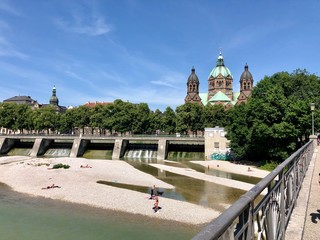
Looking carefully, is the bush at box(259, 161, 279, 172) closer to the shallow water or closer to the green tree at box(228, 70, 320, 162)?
the green tree at box(228, 70, 320, 162)

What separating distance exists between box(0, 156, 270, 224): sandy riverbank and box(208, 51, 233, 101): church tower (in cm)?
9349

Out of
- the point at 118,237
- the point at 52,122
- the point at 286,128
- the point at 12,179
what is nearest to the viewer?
A: the point at 118,237

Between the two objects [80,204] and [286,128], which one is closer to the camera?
[80,204]

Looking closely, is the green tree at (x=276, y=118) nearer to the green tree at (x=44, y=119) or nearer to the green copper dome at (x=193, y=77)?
the green tree at (x=44, y=119)

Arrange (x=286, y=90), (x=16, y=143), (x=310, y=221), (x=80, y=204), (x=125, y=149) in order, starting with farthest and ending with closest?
(x=16, y=143) < (x=125, y=149) < (x=286, y=90) < (x=80, y=204) < (x=310, y=221)

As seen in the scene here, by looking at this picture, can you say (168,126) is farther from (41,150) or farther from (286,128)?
(286,128)

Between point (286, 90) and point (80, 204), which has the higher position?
point (286, 90)

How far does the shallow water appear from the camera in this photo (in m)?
21.4

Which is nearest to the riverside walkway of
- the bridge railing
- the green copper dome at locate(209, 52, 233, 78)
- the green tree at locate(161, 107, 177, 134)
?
the bridge railing

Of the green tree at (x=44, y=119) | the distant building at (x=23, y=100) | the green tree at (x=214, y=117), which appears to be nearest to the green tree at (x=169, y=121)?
the green tree at (x=214, y=117)

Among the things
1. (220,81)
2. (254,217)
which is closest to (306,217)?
(254,217)

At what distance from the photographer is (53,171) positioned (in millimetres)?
49688

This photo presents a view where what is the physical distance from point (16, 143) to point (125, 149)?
39282mm

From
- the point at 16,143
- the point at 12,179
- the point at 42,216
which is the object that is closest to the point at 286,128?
the point at 42,216
